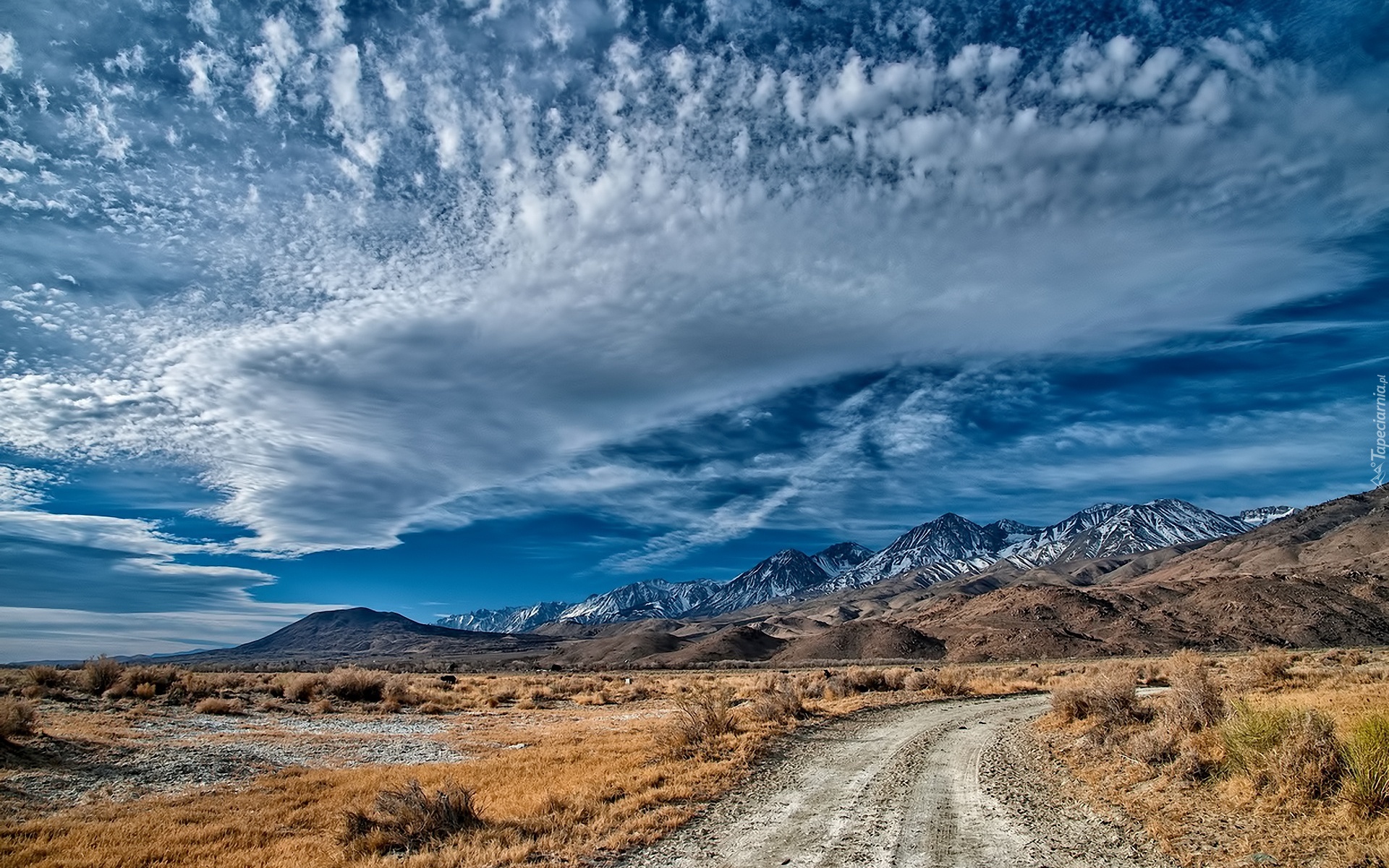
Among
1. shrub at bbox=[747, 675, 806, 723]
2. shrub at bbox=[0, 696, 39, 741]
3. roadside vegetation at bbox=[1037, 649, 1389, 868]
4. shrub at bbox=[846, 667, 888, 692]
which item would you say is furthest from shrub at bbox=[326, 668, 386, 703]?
roadside vegetation at bbox=[1037, 649, 1389, 868]

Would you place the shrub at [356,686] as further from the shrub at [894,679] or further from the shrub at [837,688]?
the shrub at [894,679]

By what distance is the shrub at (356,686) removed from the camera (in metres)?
35.7

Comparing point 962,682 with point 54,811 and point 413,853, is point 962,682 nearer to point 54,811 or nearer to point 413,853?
point 413,853

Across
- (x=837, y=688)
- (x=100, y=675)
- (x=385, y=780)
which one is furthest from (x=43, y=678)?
(x=837, y=688)

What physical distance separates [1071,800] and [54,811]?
1780 cm

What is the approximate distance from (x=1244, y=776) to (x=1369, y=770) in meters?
1.91

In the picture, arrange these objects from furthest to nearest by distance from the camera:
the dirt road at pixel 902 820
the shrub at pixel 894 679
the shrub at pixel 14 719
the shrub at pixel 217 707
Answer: the shrub at pixel 894 679 < the shrub at pixel 217 707 < the shrub at pixel 14 719 < the dirt road at pixel 902 820

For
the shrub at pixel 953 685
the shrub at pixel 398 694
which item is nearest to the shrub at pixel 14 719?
the shrub at pixel 398 694

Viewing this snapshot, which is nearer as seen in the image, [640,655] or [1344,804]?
[1344,804]

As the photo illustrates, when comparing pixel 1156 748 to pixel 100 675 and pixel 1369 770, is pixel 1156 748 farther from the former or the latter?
pixel 100 675

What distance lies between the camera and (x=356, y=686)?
35781 millimetres

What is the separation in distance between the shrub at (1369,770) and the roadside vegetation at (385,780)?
30.4 feet

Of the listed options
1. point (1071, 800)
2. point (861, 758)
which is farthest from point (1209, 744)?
point (861, 758)

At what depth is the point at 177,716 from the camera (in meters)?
25.4
